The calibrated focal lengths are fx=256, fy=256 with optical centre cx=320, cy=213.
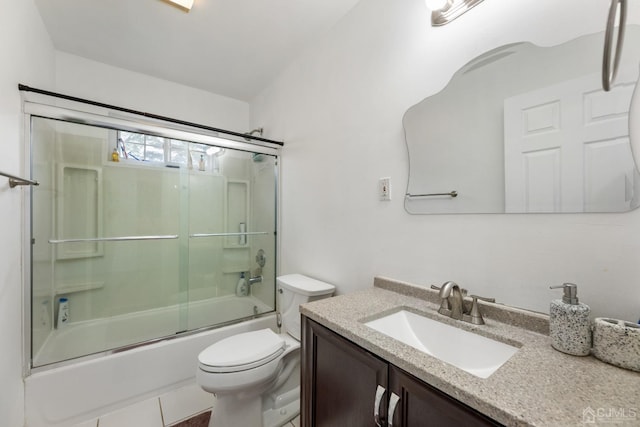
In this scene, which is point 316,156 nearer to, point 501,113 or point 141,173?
point 501,113

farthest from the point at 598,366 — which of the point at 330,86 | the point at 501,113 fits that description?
the point at 330,86

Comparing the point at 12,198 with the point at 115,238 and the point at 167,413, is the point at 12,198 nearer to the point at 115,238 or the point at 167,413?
the point at 115,238

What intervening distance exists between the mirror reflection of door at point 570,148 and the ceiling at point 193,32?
1.21 metres

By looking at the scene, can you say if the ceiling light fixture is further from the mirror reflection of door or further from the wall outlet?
the mirror reflection of door

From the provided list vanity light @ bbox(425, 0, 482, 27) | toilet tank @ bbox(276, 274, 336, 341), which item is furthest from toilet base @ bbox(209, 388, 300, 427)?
→ vanity light @ bbox(425, 0, 482, 27)

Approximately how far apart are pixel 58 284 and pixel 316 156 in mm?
1932

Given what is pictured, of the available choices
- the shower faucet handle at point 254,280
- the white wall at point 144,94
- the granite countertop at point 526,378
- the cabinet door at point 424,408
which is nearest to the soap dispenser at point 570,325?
the granite countertop at point 526,378

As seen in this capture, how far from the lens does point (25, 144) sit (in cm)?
139

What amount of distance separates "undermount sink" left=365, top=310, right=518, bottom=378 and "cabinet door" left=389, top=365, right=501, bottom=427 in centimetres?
27

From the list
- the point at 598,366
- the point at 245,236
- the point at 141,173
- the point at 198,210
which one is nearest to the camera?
the point at 598,366

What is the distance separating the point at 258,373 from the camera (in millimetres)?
1292

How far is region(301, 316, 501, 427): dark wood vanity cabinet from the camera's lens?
1.97ft

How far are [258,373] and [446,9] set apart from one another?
187cm

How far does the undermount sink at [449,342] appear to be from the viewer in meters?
0.80
